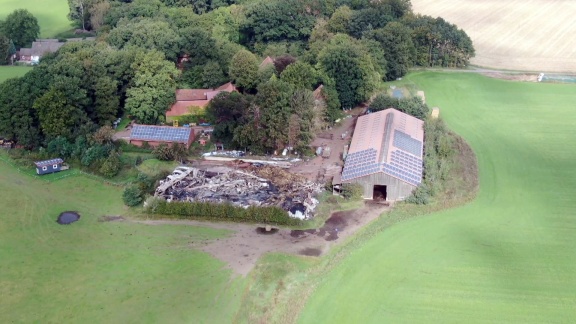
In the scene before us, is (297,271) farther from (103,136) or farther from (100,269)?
(103,136)

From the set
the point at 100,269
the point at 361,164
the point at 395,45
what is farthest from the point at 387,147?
the point at 395,45

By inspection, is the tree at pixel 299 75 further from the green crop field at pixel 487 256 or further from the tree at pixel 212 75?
the green crop field at pixel 487 256

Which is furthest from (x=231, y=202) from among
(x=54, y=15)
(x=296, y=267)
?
(x=54, y=15)

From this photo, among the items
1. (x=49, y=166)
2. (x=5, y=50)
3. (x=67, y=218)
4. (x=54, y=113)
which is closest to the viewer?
(x=67, y=218)

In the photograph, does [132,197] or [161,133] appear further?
[161,133]

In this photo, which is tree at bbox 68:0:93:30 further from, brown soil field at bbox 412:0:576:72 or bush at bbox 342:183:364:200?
bush at bbox 342:183:364:200

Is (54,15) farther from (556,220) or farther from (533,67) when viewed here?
(556,220)
